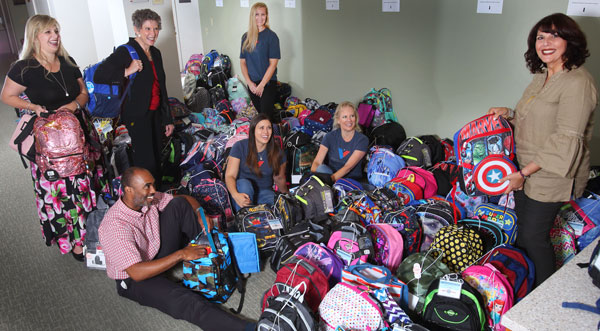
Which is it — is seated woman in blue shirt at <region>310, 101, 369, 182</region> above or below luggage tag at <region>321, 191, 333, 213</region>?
above

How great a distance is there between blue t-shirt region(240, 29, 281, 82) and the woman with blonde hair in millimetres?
2128

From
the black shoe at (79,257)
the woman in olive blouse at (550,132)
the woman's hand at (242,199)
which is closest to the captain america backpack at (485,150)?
the woman in olive blouse at (550,132)

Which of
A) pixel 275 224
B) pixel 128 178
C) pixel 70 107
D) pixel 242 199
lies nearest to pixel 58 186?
pixel 70 107

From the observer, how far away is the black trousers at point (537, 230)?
2.36 meters

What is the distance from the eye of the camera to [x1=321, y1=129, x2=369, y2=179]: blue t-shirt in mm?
3871

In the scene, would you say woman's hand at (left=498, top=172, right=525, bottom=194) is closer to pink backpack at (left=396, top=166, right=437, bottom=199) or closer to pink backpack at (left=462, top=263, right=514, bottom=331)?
pink backpack at (left=462, top=263, right=514, bottom=331)

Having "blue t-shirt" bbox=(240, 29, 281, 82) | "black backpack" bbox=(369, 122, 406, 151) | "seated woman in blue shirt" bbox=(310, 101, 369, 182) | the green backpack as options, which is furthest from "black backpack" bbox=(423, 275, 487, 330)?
"blue t-shirt" bbox=(240, 29, 281, 82)

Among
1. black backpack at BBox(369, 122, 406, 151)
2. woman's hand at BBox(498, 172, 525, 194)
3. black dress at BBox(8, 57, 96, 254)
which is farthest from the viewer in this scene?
black backpack at BBox(369, 122, 406, 151)

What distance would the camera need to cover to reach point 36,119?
118 inches

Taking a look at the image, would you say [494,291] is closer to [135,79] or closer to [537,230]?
[537,230]

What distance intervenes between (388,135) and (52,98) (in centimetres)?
312

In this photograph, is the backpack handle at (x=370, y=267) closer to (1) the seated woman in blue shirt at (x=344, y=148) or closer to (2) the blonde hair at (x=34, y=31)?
(1) the seated woman in blue shirt at (x=344, y=148)

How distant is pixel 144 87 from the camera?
3.64m

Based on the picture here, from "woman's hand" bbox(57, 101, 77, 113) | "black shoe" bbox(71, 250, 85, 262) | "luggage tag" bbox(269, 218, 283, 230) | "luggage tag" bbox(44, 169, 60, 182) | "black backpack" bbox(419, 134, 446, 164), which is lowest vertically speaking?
"black shoe" bbox(71, 250, 85, 262)
